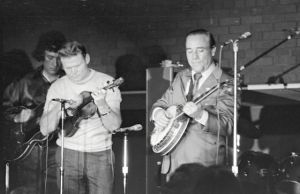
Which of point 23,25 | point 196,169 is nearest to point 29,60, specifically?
point 23,25

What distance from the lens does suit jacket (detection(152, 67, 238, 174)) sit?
3.46 metres

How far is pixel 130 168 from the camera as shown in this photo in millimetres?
5336

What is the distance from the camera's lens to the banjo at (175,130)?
3531mm

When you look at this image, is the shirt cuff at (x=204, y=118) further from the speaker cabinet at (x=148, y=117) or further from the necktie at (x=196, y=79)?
the speaker cabinet at (x=148, y=117)

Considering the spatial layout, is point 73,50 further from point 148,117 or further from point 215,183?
point 215,183

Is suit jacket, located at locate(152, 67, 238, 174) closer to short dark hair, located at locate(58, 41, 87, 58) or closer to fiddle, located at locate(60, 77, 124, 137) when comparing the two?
fiddle, located at locate(60, 77, 124, 137)

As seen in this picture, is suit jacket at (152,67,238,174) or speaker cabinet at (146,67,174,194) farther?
speaker cabinet at (146,67,174,194)

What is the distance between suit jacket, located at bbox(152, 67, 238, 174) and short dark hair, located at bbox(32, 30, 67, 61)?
2452 millimetres

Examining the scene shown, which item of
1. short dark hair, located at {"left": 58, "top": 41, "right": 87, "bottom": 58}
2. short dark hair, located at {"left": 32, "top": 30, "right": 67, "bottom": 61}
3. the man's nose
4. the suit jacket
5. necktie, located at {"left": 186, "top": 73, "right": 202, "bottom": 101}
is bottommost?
the suit jacket

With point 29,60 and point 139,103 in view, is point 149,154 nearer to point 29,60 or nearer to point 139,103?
point 139,103

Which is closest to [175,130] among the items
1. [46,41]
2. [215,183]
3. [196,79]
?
[196,79]

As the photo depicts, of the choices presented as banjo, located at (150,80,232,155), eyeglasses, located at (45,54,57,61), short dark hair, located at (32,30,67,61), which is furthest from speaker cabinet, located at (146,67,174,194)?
short dark hair, located at (32,30,67,61)

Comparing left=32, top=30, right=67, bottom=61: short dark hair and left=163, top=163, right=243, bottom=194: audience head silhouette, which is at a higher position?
left=32, top=30, right=67, bottom=61: short dark hair

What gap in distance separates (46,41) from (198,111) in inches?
108
